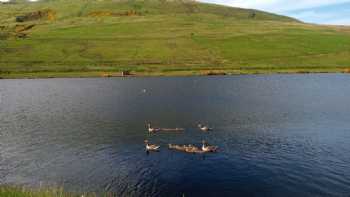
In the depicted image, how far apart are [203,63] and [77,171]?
13015cm

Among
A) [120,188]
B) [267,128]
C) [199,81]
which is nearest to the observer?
[120,188]

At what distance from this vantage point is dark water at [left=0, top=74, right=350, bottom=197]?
1593 inches

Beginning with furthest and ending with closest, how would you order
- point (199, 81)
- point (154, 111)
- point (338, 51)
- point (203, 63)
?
point (338, 51) < point (203, 63) < point (199, 81) < point (154, 111)

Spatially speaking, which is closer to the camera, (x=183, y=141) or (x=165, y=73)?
(x=183, y=141)

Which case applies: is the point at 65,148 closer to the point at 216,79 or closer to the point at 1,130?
the point at 1,130

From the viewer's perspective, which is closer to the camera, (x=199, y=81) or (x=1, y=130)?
(x=1, y=130)

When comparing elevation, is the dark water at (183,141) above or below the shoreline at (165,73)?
below

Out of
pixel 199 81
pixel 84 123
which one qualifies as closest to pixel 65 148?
pixel 84 123

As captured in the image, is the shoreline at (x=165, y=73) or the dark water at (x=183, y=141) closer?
the dark water at (x=183, y=141)

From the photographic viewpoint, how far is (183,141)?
5647 centimetres

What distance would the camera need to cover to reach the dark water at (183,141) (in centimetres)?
4047

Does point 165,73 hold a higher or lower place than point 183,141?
higher

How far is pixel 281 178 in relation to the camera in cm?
4103

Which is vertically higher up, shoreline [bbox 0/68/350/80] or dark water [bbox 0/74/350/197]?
shoreline [bbox 0/68/350/80]
